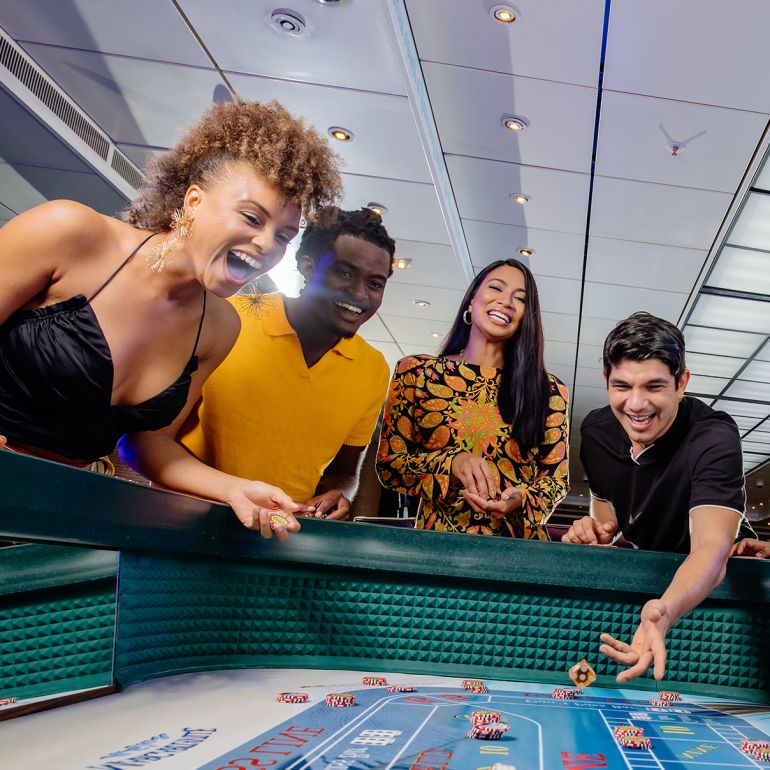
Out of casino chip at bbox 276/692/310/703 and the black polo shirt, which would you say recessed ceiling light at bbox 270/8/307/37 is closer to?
the black polo shirt

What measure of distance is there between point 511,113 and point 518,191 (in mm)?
864

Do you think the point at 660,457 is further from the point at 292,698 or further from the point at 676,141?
the point at 676,141

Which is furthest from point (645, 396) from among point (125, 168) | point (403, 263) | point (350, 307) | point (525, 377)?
point (403, 263)

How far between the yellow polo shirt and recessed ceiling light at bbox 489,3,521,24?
191 centimetres

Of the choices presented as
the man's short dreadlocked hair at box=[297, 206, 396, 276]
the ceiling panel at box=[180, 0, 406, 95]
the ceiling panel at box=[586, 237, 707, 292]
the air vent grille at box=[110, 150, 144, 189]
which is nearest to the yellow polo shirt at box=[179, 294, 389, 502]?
the man's short dreadlocked hair at box=[297, 206, 396, 276]

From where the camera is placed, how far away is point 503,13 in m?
3.16

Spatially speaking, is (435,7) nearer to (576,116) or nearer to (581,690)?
(576,116)

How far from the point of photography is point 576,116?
3848 mm

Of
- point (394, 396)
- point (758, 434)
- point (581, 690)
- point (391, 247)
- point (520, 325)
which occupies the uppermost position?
point (758, 434)

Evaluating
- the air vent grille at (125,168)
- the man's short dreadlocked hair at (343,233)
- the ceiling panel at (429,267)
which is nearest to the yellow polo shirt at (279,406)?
the man's short dreadlocked hair at (343,233)

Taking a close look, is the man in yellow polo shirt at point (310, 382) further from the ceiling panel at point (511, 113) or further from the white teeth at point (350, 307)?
the ceiling panel at point (511, 113)

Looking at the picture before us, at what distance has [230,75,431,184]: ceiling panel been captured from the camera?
3.78 m

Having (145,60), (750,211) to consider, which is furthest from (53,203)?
(750,211)

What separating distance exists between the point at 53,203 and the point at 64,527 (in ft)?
1.71
